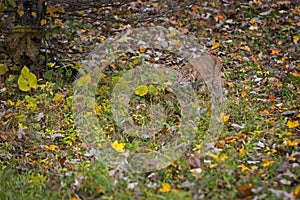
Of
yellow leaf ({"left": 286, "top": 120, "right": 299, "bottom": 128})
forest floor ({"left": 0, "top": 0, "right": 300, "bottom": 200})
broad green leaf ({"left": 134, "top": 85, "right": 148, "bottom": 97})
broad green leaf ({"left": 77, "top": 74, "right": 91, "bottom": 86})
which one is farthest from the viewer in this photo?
broad green leaf ({"left": 77, "top": 74, "right": 91, "bottom": 86})

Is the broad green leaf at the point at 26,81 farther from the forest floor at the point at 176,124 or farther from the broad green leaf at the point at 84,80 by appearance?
the broad green leaf at the point at 84,80

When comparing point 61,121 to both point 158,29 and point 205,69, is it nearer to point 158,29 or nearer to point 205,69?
point 205,69

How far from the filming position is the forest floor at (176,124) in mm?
3668

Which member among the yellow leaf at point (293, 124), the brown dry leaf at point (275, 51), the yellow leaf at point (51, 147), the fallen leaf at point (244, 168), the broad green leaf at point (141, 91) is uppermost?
the yellow leaf at point (293, 124)

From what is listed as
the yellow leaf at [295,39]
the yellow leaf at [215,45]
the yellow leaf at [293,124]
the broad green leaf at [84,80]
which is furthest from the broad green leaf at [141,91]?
the yellow leaf at [295,39]

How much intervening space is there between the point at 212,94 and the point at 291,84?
981mm

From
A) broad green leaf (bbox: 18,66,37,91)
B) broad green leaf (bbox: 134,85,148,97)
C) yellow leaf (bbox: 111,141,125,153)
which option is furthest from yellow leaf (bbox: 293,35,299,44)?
broad green leaf (bbox: 18,66,37,91)

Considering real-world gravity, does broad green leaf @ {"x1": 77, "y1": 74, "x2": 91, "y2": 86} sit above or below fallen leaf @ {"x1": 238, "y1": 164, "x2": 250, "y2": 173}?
below

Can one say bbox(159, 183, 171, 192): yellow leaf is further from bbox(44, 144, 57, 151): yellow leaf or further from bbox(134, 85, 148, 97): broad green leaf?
bbox(134, 85, 148, 97): broad green leaf

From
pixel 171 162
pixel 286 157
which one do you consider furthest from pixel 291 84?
pixel 171 162

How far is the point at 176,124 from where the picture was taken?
16.0 feet

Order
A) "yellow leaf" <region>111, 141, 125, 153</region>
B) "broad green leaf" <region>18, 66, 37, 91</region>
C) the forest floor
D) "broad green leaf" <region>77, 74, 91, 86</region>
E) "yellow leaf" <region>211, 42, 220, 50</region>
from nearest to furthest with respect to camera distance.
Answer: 1. the forest floor
2. "yellow leaf" <region>111, 141, 125, 153</region>
3. "broad green leaf" <region>18, 66, 37, 91</region>
4. "broad green leaf" <region>77, 74, 91, 86</region>
5. "yellow leaf" <region>211, 42, 220, 50</region>

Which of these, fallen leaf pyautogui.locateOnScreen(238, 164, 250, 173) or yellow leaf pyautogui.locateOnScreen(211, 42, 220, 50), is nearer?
fallen leaf pyautogui.locateOnScreen(238, 164, 250, 173)

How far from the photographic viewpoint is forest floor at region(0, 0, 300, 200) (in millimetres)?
3668
